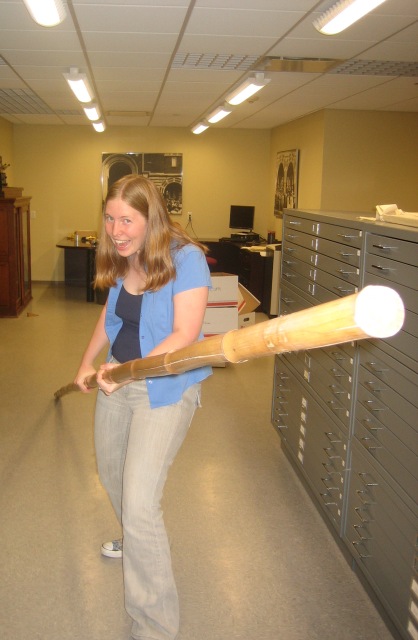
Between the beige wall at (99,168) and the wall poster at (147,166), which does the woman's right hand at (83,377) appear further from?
the wall poster at (147,166)

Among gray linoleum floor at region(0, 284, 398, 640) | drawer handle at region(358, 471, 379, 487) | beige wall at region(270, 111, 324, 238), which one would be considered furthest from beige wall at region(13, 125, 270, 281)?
drawer handle at region(358, 471, 379, 487)

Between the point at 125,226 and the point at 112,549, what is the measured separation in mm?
1544

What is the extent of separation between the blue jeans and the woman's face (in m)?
0.48

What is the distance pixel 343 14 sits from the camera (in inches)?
137

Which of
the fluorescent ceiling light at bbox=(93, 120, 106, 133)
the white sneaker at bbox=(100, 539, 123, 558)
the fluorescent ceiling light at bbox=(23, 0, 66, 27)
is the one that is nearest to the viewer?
the white sneaker at bbox=(100, 539, 123, 558)

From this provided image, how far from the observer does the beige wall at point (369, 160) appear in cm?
822

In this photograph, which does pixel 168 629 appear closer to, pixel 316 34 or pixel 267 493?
pixel 267 493

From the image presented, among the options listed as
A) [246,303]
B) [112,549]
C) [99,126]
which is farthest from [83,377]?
[99,126]

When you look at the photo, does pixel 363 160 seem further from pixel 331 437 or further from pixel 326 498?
pixel 326 498

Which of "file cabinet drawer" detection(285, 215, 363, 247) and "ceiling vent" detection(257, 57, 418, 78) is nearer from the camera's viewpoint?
"file cabinet drawer" detection(285, 215, 363, 247)

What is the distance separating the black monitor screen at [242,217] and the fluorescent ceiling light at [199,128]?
1.50 meters

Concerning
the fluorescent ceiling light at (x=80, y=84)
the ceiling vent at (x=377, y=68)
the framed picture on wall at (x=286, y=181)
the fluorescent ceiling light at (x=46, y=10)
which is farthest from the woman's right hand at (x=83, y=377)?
the framed picture on wall at (x=286, y=181)

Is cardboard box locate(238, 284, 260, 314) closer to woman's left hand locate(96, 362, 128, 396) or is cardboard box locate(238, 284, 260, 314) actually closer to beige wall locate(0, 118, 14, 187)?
woman's left hand locate(96, 362, 128, 396)

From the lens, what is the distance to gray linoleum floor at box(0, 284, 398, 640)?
2.45 meters
